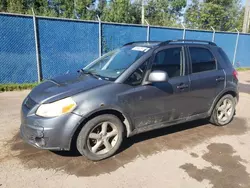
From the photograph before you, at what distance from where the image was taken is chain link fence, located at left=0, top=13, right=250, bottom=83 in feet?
22.9

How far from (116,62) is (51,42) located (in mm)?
4617

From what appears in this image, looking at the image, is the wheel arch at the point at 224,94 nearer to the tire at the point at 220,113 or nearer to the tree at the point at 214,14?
the tire at the point at 220,113

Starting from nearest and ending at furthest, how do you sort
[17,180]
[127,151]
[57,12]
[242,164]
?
1. [17,180]
2. [242,164]
3. [127,151]
4. [57,12]

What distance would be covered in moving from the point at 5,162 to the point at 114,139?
5.24ft

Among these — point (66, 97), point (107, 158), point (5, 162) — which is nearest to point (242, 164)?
point (107, 158)

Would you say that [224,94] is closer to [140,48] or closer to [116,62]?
[140,48]

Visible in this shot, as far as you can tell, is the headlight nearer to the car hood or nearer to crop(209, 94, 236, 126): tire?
the car hood

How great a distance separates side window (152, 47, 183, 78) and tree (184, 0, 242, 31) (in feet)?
70.7

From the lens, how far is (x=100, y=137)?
3.22 metres

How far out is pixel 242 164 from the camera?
10.8 feet

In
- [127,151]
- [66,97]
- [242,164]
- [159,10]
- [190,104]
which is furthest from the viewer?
[159,10]

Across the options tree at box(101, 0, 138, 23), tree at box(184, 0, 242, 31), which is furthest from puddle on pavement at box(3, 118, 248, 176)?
tree at box(184, 0, 242, 31)

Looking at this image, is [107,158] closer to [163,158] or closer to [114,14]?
[163,158]

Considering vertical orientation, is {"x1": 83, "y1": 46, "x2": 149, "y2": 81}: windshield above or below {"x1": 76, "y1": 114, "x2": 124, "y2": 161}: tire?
above
